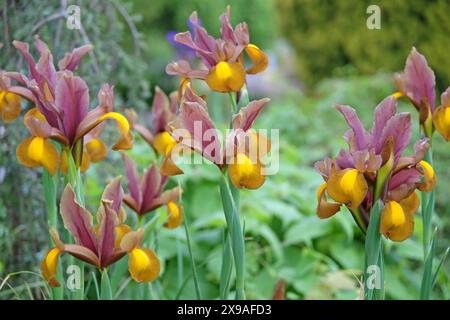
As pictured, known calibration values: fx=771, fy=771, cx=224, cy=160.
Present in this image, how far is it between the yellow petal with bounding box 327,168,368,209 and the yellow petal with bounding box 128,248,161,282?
0.40 m

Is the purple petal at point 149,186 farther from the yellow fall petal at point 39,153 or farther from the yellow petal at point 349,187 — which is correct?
the yellow petal at point 349,187

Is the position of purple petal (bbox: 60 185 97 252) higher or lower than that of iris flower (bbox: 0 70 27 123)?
lower

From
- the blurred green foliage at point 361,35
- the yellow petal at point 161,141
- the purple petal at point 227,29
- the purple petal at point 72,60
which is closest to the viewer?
the purple petal at point 227,29

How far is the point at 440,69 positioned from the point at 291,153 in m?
3.26

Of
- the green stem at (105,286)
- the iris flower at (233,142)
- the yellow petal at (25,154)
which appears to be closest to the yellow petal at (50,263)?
the green stem at (105,286)

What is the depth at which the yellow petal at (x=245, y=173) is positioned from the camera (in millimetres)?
1541

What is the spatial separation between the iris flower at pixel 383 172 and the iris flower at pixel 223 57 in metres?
0.27

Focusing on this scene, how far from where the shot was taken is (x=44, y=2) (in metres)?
2.54

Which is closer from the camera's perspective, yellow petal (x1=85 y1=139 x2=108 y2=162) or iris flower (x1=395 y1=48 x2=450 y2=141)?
iris flower (x1=395 y1=48 x2=450 y2=141)

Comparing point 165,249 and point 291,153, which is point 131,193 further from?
point 291,153

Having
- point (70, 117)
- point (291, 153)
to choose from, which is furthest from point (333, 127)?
point (70, 117)

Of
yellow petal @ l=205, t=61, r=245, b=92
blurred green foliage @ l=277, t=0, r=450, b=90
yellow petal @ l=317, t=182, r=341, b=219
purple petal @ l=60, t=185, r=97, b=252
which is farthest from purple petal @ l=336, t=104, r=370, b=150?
blurred green foliage @ l=277, t=0, r=450, b=90

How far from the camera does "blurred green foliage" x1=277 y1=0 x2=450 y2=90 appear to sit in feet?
21.8

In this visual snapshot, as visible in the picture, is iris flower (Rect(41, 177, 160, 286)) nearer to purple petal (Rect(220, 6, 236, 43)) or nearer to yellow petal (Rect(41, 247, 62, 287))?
yellow petal (Rect(41, 247, 62, 287))
